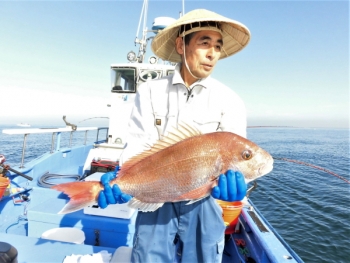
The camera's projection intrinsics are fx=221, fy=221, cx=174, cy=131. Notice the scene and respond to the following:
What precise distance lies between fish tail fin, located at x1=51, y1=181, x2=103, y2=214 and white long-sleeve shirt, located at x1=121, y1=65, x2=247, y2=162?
15.9 inches

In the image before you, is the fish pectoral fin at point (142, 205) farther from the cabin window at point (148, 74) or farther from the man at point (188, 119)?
the cabin window at point (148, 74)

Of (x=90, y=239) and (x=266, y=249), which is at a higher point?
(x=266, y=249)

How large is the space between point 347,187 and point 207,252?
1520 cm

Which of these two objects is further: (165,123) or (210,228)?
(165,123)

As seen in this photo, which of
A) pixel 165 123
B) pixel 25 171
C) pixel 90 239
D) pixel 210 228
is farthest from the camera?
pixel 25 171

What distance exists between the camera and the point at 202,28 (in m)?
2.27

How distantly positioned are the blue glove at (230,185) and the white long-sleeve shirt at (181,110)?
22.8 inches

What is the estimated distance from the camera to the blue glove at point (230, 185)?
1917mm

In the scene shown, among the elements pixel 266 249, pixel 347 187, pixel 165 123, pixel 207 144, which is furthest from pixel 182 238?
pixel 347 187

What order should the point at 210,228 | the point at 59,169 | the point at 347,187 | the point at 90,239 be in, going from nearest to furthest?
1. the point at 210,228
2. the point at 90,239
3. the point at 59,169
4. the point at 347,187

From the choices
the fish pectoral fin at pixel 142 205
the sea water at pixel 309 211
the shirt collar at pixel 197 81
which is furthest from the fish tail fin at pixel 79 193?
the sea water at pixel 309 211

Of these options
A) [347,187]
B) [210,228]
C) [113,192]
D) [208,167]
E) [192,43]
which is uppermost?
[192,43]

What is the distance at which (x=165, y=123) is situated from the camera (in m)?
2.43

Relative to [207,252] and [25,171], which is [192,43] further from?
[25,171]
